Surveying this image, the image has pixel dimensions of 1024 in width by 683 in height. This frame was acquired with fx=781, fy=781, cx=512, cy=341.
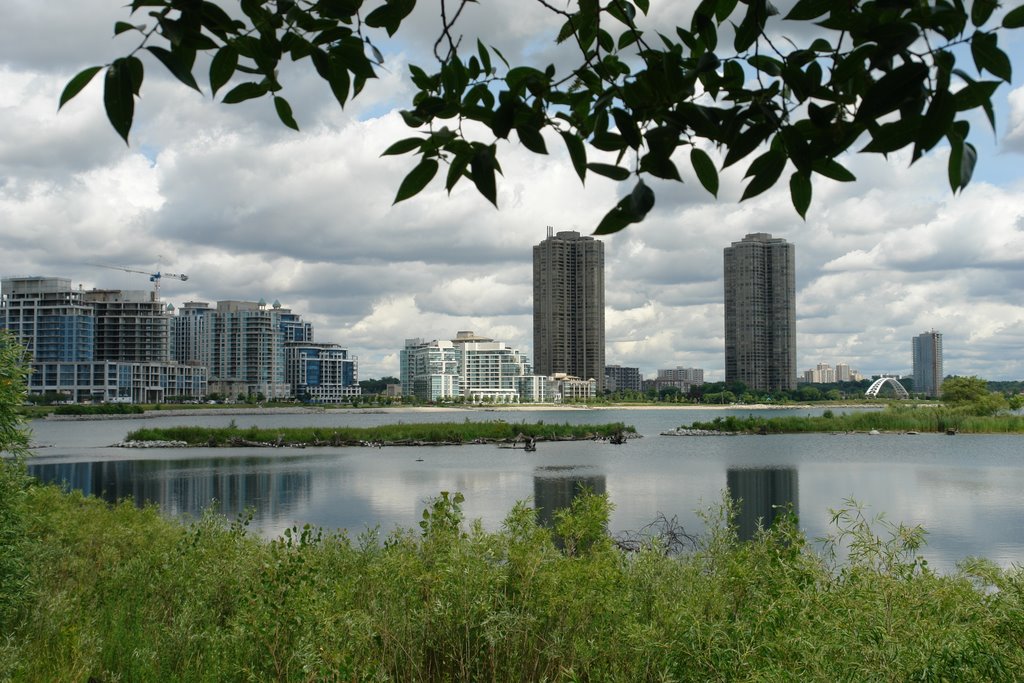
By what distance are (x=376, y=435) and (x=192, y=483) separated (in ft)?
91.8

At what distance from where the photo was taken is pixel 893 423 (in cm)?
6906

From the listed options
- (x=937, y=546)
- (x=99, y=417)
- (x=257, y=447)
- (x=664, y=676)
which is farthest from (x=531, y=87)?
(x=99, y=417)

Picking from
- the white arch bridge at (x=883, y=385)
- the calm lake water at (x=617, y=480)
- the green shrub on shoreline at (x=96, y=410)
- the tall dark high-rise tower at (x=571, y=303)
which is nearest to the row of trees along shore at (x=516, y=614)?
Answer: the calm lake water at (x=617, y=480)

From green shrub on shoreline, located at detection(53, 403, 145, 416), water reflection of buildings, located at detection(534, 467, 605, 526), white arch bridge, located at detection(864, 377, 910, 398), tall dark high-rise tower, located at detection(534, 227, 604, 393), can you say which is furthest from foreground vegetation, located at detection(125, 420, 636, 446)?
white arch bridge, located at detection(864, 377, 910, 398)

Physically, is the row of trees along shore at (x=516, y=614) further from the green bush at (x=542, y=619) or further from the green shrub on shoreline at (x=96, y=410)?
the green shrub on shoreline at (x=96, y=410)

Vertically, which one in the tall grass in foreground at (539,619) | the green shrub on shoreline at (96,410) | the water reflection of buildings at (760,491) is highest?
the tall grass in foreground at (539,619)

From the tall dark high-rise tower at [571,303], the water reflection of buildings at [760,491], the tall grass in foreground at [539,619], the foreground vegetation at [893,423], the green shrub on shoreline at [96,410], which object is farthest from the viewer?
the tall dark high-rise tower at [571,303]

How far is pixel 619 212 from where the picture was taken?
5.74ft

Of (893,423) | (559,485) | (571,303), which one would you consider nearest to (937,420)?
(893,423)

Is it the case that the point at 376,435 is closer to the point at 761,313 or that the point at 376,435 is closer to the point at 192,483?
the point at 192,483

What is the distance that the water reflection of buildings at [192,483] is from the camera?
96.4 ft

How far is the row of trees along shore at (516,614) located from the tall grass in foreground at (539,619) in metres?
0.02

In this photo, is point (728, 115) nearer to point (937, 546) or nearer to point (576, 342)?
point (937, 546)

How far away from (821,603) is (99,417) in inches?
5324
